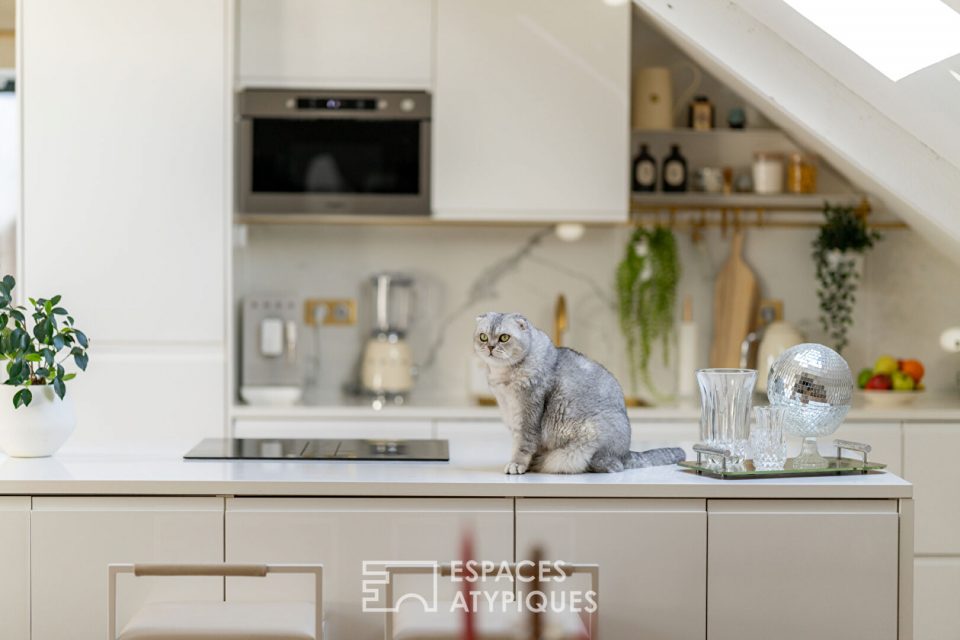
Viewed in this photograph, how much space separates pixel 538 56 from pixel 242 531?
2.23 meters

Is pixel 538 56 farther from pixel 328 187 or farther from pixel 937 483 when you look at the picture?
pixel 937 483

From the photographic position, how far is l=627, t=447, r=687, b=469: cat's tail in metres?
2.34

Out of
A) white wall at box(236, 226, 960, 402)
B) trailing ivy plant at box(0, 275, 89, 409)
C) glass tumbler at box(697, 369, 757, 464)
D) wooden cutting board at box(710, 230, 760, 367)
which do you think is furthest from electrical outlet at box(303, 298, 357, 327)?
glass tumbler at box(697, 369, 757, 464)

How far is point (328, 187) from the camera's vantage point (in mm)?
3848

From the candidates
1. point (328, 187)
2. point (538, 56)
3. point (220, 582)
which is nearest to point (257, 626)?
point (220, 582)

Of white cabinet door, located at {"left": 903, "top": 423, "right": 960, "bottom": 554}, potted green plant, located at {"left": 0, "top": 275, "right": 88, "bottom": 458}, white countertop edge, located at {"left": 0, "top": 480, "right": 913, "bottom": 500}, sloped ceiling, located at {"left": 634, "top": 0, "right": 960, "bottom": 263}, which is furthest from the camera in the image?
white cabinet door, located at {"left": 903, "top": 423, "right": 960, "bottom": 554}

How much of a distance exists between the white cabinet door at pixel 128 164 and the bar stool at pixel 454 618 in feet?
6.46

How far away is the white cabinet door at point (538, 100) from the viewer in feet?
12.6

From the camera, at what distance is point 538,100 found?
3.85 m

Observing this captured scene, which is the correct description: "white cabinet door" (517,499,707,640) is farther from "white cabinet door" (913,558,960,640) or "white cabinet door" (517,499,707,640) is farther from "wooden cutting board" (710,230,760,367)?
"wooden cutting board" (710,230,760,367)

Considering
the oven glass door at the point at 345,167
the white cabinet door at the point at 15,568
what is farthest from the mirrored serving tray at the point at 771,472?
Answer: the oven glass door at the point at 345,167

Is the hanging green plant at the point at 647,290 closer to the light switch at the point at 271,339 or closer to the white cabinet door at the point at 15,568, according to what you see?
the light switch at the point at 271,339

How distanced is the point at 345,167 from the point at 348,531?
193cm

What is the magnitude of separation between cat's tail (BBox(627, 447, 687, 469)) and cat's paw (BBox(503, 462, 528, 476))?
237 millimetres
